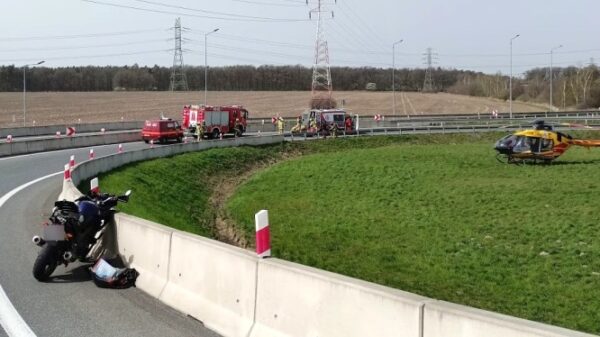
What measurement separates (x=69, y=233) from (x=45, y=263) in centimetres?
52

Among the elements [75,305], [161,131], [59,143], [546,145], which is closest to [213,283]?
[75,305]

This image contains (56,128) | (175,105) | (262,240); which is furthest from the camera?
(175,105)

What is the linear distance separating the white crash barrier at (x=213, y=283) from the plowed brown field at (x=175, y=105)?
75.8 meters

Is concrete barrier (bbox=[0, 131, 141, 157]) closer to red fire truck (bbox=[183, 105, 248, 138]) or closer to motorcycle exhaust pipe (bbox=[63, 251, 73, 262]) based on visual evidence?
red fire truck (bbox=[183, 105, 248, 138])

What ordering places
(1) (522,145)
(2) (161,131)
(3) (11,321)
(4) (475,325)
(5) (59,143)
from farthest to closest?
(2) (161,131) < (5) (59,143) < (1) (522,145) < (3) (11,321) < (4) (475,325)

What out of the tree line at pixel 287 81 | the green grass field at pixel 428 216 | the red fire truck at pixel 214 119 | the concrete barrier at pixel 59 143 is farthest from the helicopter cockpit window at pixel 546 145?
the tree line at pixel 287 81

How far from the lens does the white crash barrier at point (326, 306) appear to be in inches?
201

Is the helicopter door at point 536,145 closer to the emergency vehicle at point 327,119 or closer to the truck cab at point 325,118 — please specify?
the emergency vehicle at point 327,119

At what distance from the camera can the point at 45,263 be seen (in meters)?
9.12

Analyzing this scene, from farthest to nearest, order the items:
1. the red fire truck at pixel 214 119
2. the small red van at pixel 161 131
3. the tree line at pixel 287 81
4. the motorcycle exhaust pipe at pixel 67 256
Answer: the tree line at pixel 287 81 → the red fire truck at pixel 214 119 → the small red van at pixel 161 131 → the motorcycle exhaust pipe at pixel 67 256

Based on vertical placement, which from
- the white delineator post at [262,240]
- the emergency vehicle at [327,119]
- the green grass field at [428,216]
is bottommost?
the green grass field at [428,216]

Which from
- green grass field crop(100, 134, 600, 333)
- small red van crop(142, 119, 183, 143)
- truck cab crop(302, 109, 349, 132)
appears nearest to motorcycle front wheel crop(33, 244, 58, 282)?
green grass field crop(100, 134, 600, 333)

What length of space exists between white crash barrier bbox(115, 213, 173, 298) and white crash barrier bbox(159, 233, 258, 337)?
0.22 m

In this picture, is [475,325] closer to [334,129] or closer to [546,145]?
[546,145]
